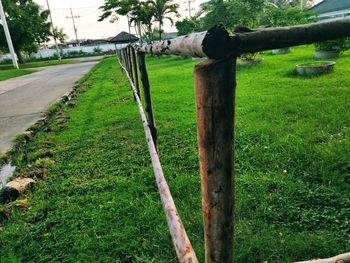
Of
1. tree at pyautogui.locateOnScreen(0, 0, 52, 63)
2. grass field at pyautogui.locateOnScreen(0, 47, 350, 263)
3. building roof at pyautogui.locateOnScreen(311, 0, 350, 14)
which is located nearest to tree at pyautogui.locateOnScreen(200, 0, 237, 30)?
building roof at pyautogui.locateOnScreen(311, 0, 350, 14)

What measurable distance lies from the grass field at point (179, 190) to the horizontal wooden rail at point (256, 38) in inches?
53.6

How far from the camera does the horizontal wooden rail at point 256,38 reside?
0.74m

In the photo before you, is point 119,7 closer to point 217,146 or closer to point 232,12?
point 232,12

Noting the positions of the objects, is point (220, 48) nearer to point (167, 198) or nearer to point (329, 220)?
point (167, 198)

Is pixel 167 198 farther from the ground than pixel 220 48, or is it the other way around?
pixel 220 48

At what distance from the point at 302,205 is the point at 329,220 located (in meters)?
0.23

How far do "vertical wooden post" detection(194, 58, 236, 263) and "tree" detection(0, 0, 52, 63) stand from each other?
43.2 meters

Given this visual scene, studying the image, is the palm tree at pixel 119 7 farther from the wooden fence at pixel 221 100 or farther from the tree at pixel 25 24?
the wooden fence at pixel 221 100

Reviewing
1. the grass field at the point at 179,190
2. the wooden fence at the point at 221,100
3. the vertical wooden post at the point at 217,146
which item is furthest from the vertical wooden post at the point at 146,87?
the vertical wooden post at the point at 217,146

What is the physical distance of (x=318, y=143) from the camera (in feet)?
10.1

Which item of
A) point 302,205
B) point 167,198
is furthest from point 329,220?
point 167,198

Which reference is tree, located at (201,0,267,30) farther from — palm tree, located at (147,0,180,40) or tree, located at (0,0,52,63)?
tree, located at (0,0,52,63)

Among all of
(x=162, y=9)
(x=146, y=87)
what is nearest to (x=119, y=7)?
(x=162, y=9)

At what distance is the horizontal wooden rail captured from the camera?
0.74 meters
